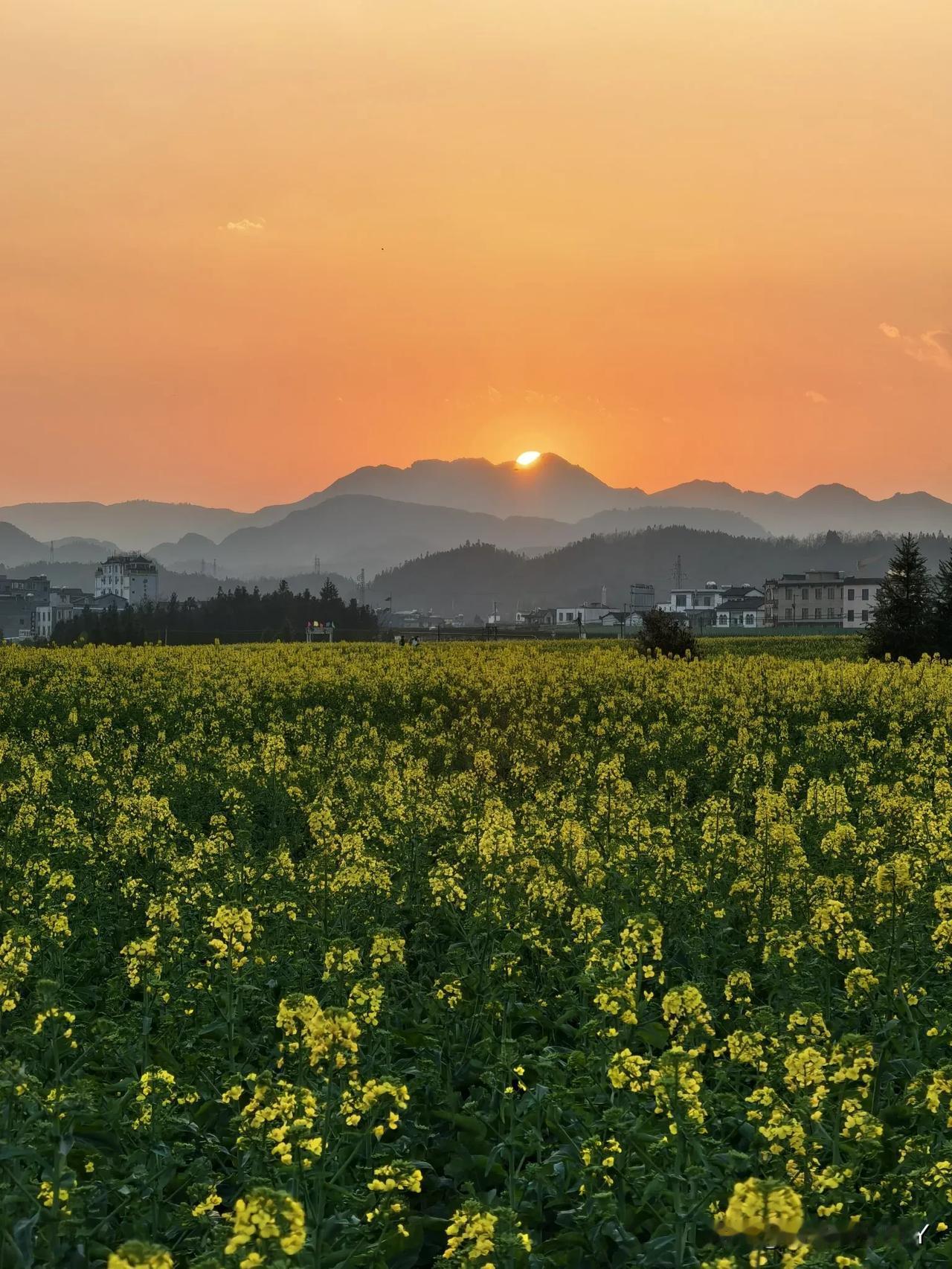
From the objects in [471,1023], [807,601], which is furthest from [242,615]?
[471,1023]

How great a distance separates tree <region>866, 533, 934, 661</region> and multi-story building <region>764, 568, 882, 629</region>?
449 ft

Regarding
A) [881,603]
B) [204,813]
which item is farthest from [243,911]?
[881,603]

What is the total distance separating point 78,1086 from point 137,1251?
2701 mm

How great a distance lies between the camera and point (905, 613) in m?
45.5

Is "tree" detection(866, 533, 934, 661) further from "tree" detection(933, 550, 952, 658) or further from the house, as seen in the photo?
the house

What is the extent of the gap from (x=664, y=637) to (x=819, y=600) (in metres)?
151

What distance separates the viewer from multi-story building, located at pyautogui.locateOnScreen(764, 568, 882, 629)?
7160 inches

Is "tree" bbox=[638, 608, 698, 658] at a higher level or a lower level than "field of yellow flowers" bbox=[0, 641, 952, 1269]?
higher

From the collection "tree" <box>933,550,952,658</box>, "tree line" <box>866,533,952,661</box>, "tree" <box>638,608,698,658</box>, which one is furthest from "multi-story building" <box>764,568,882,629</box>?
"tree" <box>638,608,698,658</box>

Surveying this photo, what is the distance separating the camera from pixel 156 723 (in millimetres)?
24594

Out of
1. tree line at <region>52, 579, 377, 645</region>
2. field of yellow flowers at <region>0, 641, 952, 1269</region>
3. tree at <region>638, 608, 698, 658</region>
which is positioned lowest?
field of yellow flowers at <region>0, 641, 952, 1269</region>

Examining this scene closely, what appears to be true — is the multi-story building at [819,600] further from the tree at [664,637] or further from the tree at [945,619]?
the tree at [664,637]

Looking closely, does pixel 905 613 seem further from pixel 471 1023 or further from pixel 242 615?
pixel 242 615

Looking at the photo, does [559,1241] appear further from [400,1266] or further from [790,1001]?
[790,1001]
